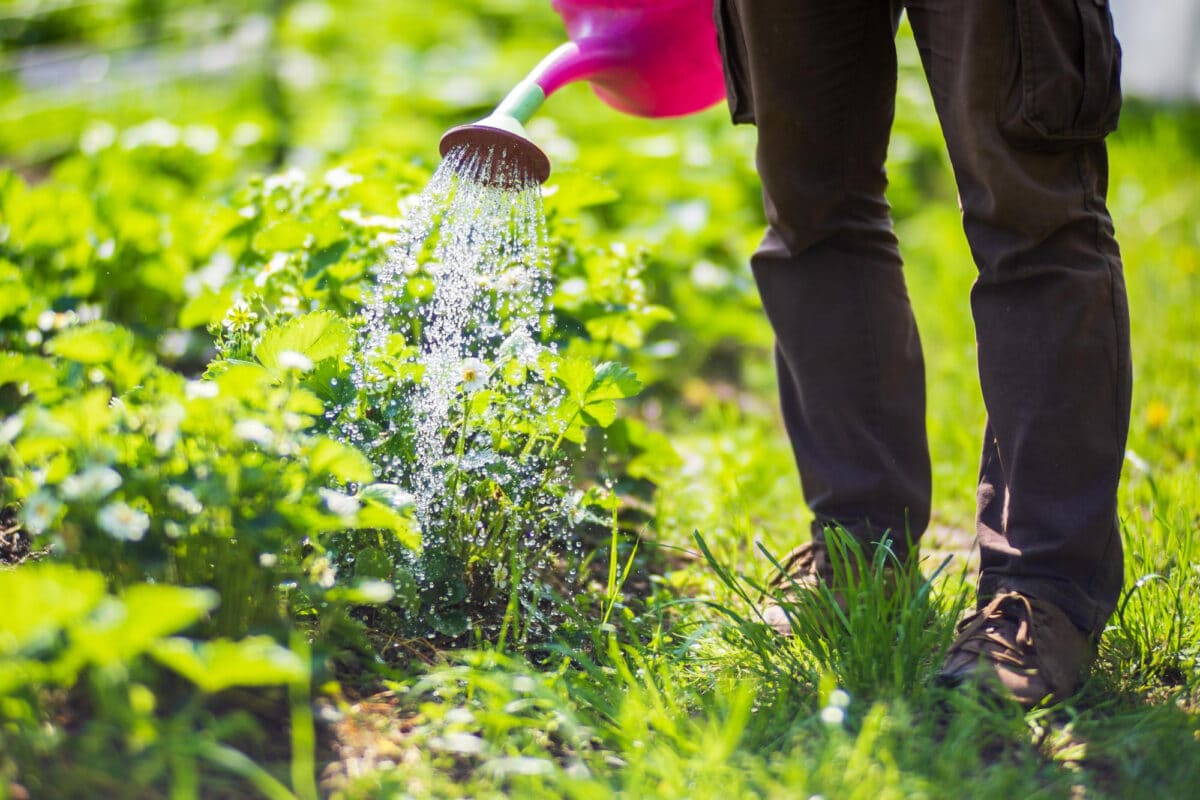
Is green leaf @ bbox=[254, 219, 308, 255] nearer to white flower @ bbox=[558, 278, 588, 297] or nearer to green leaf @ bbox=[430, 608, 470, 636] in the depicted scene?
white flower @ bbox=[558, 278, 588, 297]

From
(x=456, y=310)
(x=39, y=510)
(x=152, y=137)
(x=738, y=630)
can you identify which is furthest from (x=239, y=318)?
(x=152, y=137)

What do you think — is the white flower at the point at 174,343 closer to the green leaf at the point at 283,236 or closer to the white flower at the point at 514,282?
the green leaf at the point at 283,236

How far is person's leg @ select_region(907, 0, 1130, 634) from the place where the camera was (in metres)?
1.40

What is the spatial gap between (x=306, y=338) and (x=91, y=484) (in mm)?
404

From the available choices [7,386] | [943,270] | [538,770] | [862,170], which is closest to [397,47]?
[943,270]

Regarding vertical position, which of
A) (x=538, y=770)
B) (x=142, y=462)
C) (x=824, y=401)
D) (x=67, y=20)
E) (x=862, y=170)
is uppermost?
(x=67, y=20)

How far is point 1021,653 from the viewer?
4.84 feet

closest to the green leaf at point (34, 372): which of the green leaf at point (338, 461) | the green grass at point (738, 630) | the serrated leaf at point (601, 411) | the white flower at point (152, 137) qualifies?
the green leaf at point (338, 461)

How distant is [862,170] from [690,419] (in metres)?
1.16

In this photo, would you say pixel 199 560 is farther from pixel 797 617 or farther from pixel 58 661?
pixel 797 617

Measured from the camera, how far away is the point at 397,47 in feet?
16.0

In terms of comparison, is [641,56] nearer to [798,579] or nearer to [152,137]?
[798,579]

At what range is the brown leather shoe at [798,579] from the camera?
1.67 meters

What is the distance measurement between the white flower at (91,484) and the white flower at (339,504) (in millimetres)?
223
